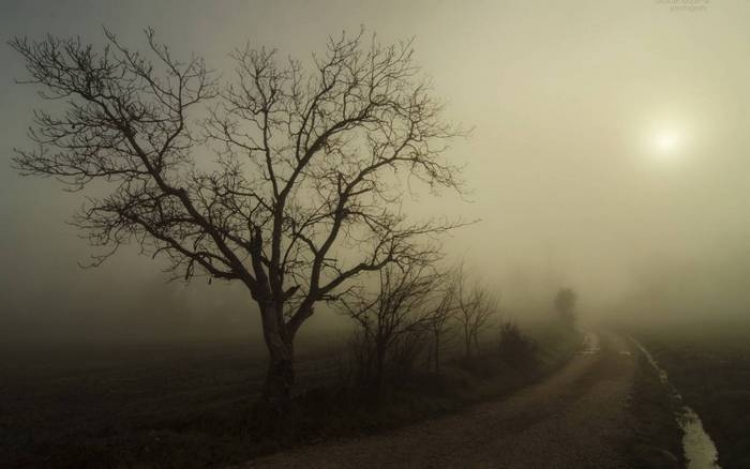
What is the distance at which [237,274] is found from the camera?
15.3 meters

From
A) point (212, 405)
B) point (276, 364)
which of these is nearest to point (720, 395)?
point (276, 364)

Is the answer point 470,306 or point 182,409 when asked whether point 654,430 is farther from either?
point 182,409

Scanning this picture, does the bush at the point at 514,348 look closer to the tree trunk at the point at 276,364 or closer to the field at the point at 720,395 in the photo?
the field at the point at 720,395

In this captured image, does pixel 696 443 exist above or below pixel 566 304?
below

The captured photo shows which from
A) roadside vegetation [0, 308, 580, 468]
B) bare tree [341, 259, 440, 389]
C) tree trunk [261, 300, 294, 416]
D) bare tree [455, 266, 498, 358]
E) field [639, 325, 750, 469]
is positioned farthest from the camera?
bare tree [455, 266, 498, 358]

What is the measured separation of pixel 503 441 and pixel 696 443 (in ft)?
27.3

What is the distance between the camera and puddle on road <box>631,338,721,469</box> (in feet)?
46.8

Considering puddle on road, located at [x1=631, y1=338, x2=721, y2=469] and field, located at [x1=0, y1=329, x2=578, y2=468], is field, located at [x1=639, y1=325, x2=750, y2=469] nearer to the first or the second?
puddle on road, located at [x1=631, y1=338, x2=721, y2=469]

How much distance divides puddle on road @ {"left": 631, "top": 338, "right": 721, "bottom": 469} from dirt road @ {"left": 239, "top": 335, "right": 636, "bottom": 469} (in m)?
1.98

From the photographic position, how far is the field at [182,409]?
36.5 ft

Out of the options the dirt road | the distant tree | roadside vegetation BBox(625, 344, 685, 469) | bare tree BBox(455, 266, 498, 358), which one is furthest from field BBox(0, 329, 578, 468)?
→ the distant tree

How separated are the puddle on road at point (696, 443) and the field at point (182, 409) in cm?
750

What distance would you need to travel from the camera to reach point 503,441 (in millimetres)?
13898

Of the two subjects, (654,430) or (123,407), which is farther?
(123,407)
